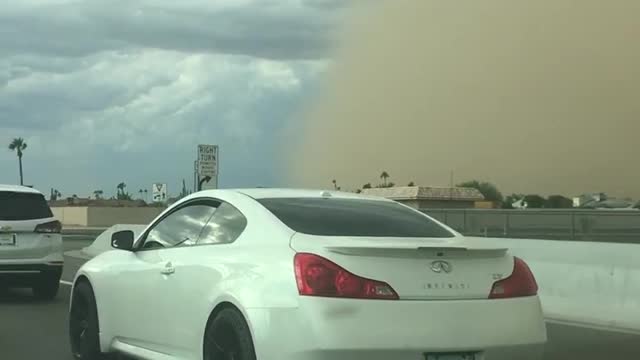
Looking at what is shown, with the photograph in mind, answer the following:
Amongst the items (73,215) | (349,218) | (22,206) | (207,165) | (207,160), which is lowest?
(73,215)

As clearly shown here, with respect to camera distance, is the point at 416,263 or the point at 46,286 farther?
the point at 46,286

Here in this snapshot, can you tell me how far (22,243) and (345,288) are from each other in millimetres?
9662

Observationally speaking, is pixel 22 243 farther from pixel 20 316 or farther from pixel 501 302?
pixel 501 302

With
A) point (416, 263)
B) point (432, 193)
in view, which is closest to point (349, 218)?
point (416, 263)

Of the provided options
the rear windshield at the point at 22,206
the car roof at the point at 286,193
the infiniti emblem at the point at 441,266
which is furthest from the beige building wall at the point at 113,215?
the infiniti emblem at the point at 441,266

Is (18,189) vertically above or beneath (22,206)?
above

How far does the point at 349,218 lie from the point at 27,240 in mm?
8895

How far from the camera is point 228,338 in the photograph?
19.1ft

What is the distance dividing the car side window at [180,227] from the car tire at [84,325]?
969 mm

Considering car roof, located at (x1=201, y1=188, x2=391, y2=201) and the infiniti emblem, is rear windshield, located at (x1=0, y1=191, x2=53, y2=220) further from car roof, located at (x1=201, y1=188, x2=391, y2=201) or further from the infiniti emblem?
the infiniti emblem

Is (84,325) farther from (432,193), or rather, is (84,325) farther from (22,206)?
(432,193)

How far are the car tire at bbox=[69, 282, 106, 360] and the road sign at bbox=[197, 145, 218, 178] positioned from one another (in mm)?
11185

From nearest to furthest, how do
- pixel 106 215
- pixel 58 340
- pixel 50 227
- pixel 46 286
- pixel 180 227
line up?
pixel 180 227 → pixel 58 340 → pixel 50 227 → pixel 46 286 → pixel 106 215

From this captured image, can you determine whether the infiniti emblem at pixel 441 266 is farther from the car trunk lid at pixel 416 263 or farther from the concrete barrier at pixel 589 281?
the concrete barrier at pixel 589 281
